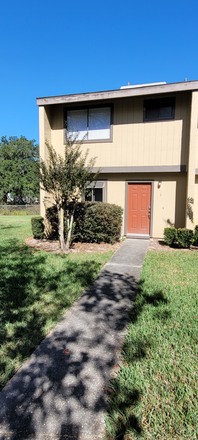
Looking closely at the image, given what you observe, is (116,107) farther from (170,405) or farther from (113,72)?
(170,405)

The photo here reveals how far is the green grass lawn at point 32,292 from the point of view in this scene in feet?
8.93

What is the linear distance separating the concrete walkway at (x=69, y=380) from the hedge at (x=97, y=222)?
14.5ft

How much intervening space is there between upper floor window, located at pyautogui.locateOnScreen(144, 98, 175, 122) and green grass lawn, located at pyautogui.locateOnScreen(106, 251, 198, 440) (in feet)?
22.9

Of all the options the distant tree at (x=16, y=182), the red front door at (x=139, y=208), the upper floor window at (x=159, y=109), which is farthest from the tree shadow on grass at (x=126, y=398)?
the distant tree at (x=16, y=182)

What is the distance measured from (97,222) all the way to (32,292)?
4374 mm

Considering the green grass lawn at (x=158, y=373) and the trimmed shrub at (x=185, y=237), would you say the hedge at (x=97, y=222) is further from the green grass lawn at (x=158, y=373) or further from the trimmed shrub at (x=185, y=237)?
the green grass lawn at (x=158, y=373)

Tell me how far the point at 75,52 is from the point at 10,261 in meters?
12.0

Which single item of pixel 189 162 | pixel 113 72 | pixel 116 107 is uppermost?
pixel 113 72

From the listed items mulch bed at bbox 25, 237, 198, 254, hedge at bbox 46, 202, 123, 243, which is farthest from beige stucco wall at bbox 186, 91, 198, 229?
hedge at bbox 46, 202, 123, 243

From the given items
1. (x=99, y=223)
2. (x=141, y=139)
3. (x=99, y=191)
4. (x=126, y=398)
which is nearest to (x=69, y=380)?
(x=126, y=398)

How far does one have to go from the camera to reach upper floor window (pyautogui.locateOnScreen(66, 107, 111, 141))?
9.55 metres

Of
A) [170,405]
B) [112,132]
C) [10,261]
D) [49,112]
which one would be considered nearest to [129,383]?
[170,405]

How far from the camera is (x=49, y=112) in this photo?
391 inches

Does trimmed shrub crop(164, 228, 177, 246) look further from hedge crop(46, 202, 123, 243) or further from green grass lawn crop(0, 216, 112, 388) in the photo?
green grass lawn crop(0, 216, 112, 388)
